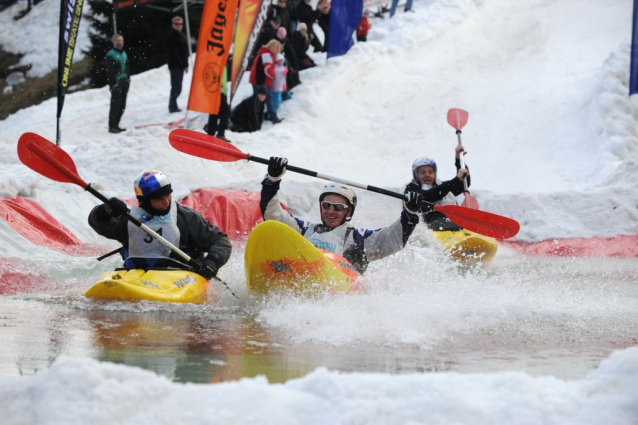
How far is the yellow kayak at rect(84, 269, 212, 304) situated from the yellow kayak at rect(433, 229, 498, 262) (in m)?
3.57

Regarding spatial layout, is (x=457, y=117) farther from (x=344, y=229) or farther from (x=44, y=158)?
(x=44, y=158)

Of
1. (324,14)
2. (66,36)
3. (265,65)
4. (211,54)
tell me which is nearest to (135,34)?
(324,14)

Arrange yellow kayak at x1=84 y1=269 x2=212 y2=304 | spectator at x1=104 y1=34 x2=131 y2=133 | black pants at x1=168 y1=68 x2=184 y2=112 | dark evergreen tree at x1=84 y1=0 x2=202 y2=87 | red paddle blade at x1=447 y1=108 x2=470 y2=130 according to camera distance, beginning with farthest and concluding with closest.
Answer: dark evergreen tree at x1=84 y1=0 x2=202 y2=87, black pants at x1=168 y1=68 x2=184 y2=112, spectator at x1=104 y1=34 x2=131 y2=133, red paddle blade at x1=447 y1=108 x2=470 y2=130, yellow kayak at x1=84 y1=269 x2=212 y2=304

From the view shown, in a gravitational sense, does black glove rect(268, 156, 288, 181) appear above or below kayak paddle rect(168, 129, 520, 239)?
above

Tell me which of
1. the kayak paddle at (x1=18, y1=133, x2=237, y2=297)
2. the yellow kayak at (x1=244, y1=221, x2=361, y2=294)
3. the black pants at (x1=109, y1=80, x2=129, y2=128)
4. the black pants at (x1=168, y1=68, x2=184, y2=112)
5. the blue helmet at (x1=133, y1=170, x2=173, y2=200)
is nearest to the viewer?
the yellow kayak at (x1=244, y1=221, x2=361, y2=294)

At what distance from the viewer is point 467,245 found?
30.2 ft

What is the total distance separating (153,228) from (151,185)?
1.17 feet

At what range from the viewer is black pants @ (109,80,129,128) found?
14.9 metres

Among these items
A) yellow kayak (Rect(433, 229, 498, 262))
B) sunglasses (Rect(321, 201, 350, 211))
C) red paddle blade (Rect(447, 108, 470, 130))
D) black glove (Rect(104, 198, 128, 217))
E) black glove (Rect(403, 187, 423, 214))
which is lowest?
yellow kayak (Rect(433, 229, 498, 262))

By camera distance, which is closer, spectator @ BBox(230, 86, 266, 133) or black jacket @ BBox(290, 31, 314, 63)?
spectator @ BBox(230, 86, 266, 133)

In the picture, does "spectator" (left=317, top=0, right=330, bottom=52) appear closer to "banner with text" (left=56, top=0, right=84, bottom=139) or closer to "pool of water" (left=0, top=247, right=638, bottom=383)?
"banner with text" (left=56, top=0, right=84, bottom=139)

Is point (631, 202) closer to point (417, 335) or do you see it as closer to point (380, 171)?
point (380, 171)

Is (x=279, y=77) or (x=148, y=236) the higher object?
(x=279, y=77)

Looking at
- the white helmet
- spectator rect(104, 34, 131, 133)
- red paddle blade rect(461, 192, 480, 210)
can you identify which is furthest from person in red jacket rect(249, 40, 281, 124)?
the white helmet
